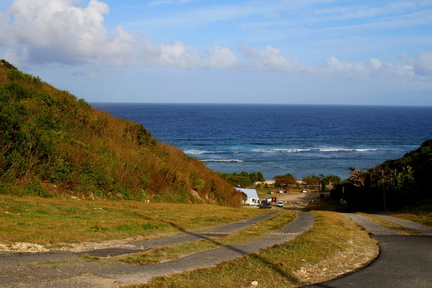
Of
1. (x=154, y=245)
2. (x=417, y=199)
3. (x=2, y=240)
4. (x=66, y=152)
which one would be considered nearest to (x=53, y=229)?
(x=2, y=240)

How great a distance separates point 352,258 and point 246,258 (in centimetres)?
273

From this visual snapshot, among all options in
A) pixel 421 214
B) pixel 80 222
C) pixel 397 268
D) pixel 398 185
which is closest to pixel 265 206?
pixel 398 185

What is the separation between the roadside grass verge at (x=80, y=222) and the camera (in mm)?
9942

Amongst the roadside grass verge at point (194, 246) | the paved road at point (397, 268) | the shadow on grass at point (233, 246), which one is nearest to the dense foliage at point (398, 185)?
the paved road at point (397, 268)

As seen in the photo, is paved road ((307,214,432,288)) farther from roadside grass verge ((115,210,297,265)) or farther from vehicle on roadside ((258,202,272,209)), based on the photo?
vehicle on roadside ((258,202,272,209))

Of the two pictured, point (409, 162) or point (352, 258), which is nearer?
point (352, 258)

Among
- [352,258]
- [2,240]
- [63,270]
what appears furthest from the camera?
[352,258]

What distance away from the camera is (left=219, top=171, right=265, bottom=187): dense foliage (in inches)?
2360

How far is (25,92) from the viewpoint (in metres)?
24.1

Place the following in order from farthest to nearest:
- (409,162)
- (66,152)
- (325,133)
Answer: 1. (325,133)
2. (409,162)
3. (66,152)

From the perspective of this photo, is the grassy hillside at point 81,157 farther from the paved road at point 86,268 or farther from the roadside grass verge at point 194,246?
the roadside grass verge at point 194,246

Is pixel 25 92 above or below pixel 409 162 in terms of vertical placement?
above

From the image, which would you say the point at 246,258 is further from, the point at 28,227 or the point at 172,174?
the point at 172,174

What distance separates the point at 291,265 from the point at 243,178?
54031mm
